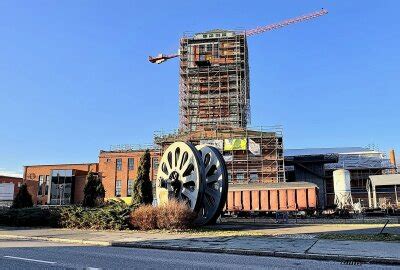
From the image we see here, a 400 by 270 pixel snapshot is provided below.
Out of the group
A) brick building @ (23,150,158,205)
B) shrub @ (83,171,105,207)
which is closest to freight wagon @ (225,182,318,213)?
shrub @ (83,171,105,207)

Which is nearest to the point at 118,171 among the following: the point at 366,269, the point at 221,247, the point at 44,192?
the point at 44,192

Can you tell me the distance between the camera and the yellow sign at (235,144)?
55.2 m

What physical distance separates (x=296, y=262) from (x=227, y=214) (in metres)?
28.7

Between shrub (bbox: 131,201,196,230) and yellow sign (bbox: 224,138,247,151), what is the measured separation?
112 ft

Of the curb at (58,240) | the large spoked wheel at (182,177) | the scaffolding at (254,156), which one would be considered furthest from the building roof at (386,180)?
the curb at (58,240)

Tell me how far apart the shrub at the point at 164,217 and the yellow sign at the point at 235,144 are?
112 feet

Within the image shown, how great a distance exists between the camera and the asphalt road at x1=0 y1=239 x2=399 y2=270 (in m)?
10.4

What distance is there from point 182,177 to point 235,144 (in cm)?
3195

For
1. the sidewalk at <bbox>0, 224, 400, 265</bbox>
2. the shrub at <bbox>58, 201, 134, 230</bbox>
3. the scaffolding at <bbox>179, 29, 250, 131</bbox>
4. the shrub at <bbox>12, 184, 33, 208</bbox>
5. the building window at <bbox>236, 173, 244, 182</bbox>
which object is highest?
the scaffolding at <bbox>179, 29, 250, 131</bbox>

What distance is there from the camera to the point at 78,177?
242 feet

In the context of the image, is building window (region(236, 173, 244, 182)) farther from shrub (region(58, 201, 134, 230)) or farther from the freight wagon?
shrub (region(58, 201, 134, 230))

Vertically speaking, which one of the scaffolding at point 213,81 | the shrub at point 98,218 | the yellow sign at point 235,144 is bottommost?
the shrub at point 98,218

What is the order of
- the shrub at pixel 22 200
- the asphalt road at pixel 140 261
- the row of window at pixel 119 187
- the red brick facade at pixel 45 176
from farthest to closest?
the red brick facade at pixel 45 176
the row of window at pixel 119 187
the shrub at pixel 22 200
the asphalt road at pixel 140 261

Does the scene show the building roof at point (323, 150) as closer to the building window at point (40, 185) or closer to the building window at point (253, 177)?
the building window at point (253, 177)
